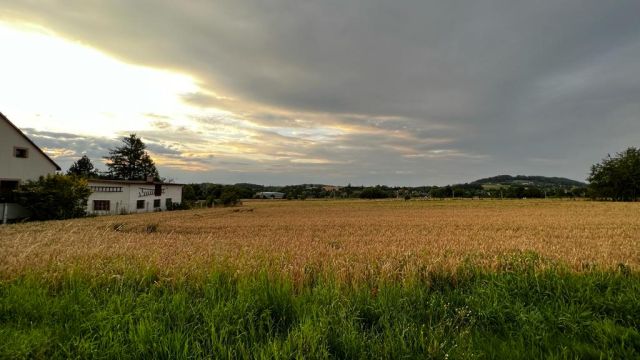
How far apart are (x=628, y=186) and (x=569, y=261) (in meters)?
101

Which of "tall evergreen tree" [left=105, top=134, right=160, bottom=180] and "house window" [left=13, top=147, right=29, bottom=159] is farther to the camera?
"tall evergreen tree" [left=105, top=134, right=160, bottom=180]

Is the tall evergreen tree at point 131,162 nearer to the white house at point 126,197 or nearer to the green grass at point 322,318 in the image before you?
the white house at point 126,197

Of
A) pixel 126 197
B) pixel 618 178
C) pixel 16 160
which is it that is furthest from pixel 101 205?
pixel 618 178

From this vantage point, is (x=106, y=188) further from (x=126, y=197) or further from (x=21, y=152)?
(x=21, y=152)

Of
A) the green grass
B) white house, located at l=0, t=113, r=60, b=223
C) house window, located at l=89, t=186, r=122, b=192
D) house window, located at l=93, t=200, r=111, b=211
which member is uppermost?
white house, located at l=0, t=113, r=60, b=223

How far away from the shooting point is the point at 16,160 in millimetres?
34781

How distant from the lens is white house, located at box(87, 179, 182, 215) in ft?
150

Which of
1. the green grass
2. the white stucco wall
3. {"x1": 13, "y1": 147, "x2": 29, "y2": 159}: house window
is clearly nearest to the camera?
the green grass

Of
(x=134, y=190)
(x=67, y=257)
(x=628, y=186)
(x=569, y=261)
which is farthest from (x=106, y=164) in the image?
(x=628, y=186)

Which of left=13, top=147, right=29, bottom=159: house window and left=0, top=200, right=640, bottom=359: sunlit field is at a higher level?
left=13, top=147, right=29, bottom=159: house window

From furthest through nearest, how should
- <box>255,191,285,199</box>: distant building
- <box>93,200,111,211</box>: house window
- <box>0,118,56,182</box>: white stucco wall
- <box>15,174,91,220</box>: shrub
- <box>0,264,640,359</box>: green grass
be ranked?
<box>255,191,285,199</box>: distant building → <box>93,200,111,211</box>: house window → <box>0,118,56,182</box>: white stucco wall → <box>15,174,91,220</box>: shrub → <box>0,264,640,359</box>: green grass

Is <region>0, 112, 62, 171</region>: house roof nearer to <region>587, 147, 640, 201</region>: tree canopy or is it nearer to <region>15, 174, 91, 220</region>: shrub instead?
<region>15, 174, 91, 220</region>: shrub

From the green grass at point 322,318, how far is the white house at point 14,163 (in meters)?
36.3

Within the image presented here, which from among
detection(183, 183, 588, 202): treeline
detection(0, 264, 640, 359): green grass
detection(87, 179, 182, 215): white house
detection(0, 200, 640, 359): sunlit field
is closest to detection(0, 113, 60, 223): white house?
detection(87, 179, 182, 215): white house
